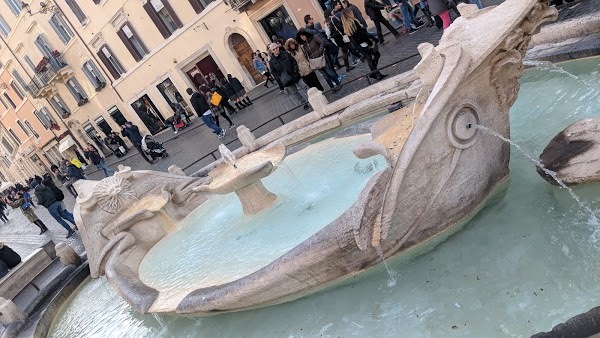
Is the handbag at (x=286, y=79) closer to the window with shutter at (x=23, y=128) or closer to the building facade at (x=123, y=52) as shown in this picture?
the building facade at (x=123, y=52)

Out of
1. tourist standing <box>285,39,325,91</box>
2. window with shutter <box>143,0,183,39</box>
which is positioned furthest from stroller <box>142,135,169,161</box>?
window with shutter <box>143,0,183,39</box>

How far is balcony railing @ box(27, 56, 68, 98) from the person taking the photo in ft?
115

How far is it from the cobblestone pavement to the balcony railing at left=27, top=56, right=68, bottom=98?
40.2ft

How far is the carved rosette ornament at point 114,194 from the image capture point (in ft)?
28.2

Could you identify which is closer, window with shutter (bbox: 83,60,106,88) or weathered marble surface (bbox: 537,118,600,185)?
weathered marble surface (bbox: 537,118,600,185)

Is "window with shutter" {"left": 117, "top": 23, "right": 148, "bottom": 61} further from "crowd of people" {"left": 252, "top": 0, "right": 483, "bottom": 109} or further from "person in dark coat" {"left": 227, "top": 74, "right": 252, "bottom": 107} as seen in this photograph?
"crowd of people" {"left": 252, "top": 0, "right": 483, "bottom": 109}

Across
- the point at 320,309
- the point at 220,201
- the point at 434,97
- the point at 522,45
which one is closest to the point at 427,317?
the point at 320,309

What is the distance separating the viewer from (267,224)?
6.52 metres

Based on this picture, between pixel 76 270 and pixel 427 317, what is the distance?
8.10 metres

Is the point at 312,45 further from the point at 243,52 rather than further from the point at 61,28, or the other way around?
the point at 61,28

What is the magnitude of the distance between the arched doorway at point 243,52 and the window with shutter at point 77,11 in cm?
1099

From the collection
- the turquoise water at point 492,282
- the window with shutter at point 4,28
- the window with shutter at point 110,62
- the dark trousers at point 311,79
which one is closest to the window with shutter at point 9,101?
the window with shutter at point 4,28

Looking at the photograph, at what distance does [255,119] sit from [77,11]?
20.7 meters

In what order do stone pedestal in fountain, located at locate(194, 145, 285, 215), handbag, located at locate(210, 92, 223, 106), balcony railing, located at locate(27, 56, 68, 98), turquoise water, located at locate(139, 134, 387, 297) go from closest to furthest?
turquoise water, located at locate(139, 134, 387, 297) < stone pedestal in fountain, located at locate(194, 145, 285, 215) < handbag, located at locate(210, 92, 223, 106) < balcony railing, located at locate(27, 56, 68, 98)
